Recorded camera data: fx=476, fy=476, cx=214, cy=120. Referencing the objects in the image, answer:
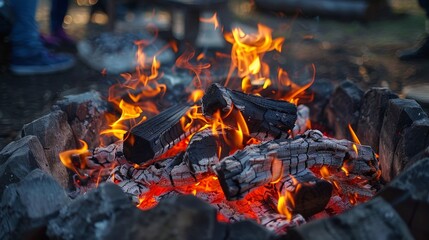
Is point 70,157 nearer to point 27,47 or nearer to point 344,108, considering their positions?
point 344,108

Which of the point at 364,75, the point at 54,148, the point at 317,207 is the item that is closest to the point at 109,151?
the point at 54,148

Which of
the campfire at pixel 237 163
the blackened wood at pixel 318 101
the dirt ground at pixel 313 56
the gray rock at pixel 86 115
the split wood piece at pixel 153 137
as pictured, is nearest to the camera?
the campfire at pixel 237 163

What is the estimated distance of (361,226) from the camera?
5.64 feet

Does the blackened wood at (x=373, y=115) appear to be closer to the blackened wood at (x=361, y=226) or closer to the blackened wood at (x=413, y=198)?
the blackened wood at (x=413, y=198)

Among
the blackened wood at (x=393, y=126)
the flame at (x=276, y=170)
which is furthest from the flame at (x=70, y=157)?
the blackened wood at (x=393, y=126)

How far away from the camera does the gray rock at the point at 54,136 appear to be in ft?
8.76

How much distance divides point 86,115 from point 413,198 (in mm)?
2104

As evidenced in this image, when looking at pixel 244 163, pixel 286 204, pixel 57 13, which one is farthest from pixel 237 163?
pixel 57 13

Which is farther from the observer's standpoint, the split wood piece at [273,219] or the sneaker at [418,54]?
the sneaker at [418,54]

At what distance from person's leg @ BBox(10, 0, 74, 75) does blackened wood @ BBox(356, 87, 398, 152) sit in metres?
3.74

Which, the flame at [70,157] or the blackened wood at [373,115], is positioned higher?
the blackened wood at [373,115]

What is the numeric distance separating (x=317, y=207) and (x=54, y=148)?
1.50 m

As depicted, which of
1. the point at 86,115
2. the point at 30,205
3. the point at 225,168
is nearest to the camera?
the point at 30,205

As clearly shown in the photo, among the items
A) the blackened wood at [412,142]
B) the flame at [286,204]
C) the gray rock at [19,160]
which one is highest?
the blackened wood at [412,142]
